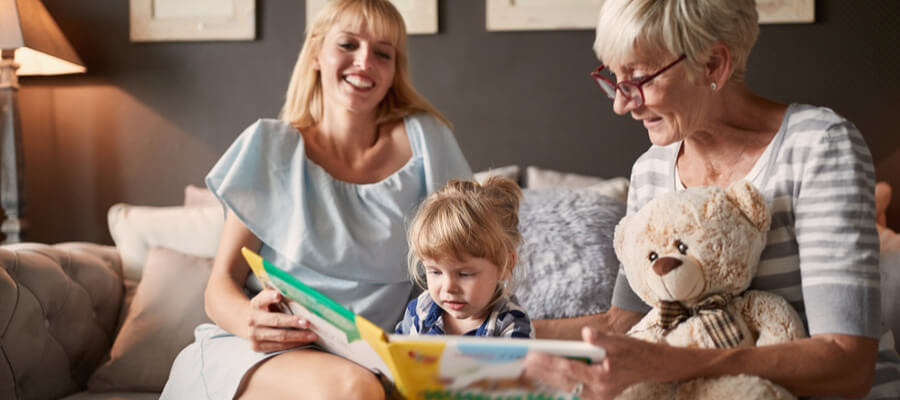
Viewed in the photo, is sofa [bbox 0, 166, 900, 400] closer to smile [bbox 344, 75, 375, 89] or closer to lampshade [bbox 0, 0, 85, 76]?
smile [bbox 344, 75, 375, 89]

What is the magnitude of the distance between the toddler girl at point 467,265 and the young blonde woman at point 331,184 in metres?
0.29

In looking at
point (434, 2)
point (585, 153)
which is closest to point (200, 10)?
point (434, 2)

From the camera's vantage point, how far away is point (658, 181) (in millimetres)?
1281

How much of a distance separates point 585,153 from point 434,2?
31.6 inches

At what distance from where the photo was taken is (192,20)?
9.30 ft

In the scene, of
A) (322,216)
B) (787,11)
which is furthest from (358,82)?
(787,11)

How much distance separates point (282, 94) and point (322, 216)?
1.37m

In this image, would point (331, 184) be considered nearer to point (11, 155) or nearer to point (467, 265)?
point (467, 265)

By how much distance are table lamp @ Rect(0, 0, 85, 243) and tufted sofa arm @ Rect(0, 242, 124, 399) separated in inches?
25.2

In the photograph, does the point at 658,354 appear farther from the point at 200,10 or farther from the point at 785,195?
the point at 200,10

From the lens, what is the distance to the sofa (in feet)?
5.84

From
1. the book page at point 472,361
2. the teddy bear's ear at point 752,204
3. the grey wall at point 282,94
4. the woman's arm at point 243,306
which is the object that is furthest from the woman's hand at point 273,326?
the grey wall at point 282,94

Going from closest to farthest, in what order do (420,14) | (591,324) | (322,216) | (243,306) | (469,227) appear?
1. (469,227)
2. (591,324)
3. (243,306)
4. (322,216)
5. (420,14)

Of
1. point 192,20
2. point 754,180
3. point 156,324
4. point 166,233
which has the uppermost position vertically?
point 192,20
